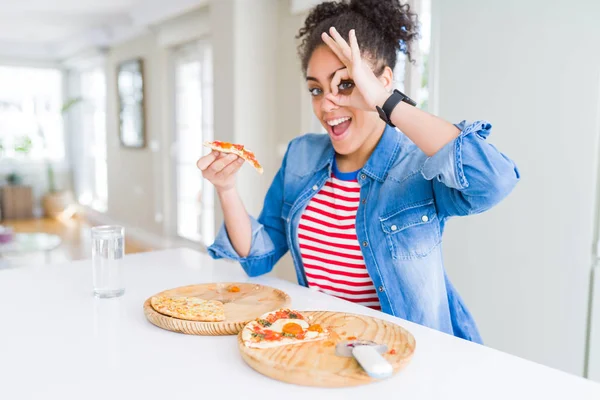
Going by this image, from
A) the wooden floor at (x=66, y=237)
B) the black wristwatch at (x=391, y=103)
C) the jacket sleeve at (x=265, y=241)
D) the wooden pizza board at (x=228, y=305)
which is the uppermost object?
the black wristwatch at (x=391, y=103)

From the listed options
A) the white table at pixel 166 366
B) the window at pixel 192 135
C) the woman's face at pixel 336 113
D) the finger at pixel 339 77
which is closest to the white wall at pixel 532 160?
the woman's face at pixel 336 113

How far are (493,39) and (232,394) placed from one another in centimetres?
186

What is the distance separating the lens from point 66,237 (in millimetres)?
6156

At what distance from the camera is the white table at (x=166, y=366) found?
0.74 metres

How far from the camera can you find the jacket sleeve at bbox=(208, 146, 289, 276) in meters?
1.37

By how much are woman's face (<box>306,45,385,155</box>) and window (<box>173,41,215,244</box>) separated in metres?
3.38

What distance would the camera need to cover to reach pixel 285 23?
3.79m

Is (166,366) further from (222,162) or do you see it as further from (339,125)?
(339,125)

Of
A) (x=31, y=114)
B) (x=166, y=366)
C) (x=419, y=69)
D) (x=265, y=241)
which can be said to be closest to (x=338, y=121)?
(x=265, y=241)

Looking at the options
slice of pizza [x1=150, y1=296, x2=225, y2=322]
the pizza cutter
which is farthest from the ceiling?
the pizza cutter

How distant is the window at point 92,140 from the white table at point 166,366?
20.7 feet

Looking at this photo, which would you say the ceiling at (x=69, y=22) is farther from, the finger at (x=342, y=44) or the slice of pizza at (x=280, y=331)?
the slice of pizza at (x=280, y=331)

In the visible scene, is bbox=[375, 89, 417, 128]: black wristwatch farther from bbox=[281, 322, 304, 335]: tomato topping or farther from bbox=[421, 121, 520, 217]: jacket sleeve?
bbox=[281, 322, 304, 335]: tomato topping

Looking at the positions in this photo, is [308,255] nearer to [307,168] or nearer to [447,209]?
[307,168]
